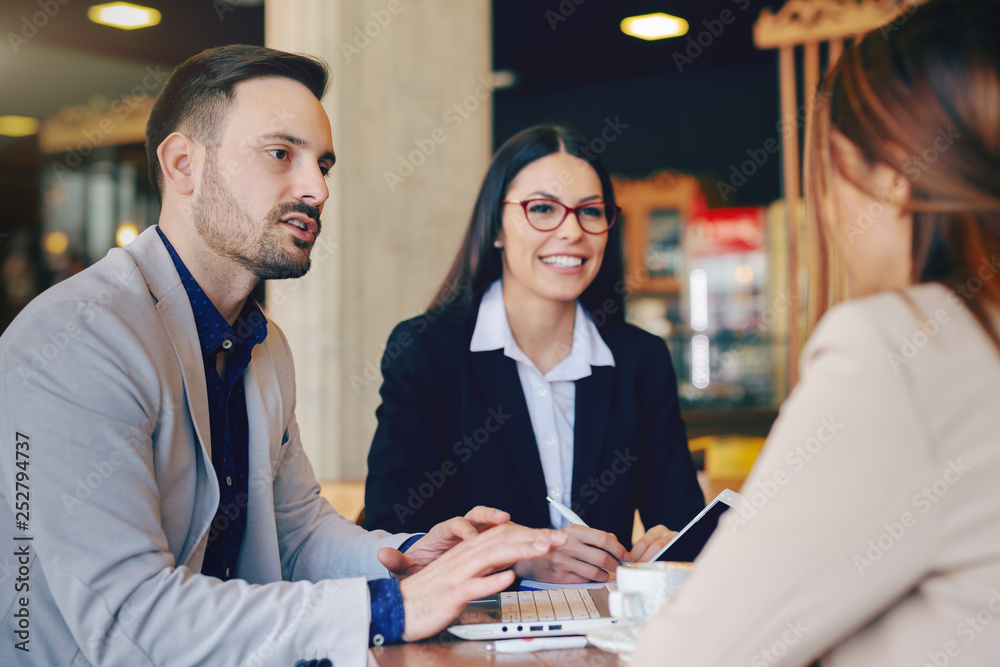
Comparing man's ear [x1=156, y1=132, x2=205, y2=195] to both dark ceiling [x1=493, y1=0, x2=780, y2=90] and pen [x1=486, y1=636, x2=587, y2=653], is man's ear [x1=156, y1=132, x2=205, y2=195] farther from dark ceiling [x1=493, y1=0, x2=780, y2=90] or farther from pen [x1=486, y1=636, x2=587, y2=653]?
dark ceiling [x1=493, y1=0, x2=780, y2=90]

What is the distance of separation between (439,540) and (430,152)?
2.36m

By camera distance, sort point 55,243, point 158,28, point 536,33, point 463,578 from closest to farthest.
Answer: point 463,578 < point 158,28 < point 536,33 < point 55,243

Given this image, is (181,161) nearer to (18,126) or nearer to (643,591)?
(643,591)

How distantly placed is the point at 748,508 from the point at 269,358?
3.29 ft

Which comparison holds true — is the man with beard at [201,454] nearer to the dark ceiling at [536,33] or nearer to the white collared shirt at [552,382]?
the white collared shirt at [552,382]

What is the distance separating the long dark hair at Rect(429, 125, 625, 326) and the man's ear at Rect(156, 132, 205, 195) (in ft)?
2.79

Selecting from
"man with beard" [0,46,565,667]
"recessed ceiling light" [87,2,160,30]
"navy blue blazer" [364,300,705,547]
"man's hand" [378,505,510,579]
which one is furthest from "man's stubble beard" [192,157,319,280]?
"recessed ceiling light" [87,2,160,30]

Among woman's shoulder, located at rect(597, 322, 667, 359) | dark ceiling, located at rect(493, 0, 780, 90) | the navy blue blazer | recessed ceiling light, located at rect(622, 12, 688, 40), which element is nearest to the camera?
the navy blue blazer

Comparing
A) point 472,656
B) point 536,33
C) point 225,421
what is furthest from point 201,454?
point 536,33

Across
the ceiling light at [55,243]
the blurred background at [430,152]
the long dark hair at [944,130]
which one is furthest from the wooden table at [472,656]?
the ceiling light at [55,243]

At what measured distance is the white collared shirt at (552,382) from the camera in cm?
199

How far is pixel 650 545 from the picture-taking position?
58.2 inches

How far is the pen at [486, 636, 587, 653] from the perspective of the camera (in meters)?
0.99

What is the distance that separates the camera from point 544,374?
6.88ft
